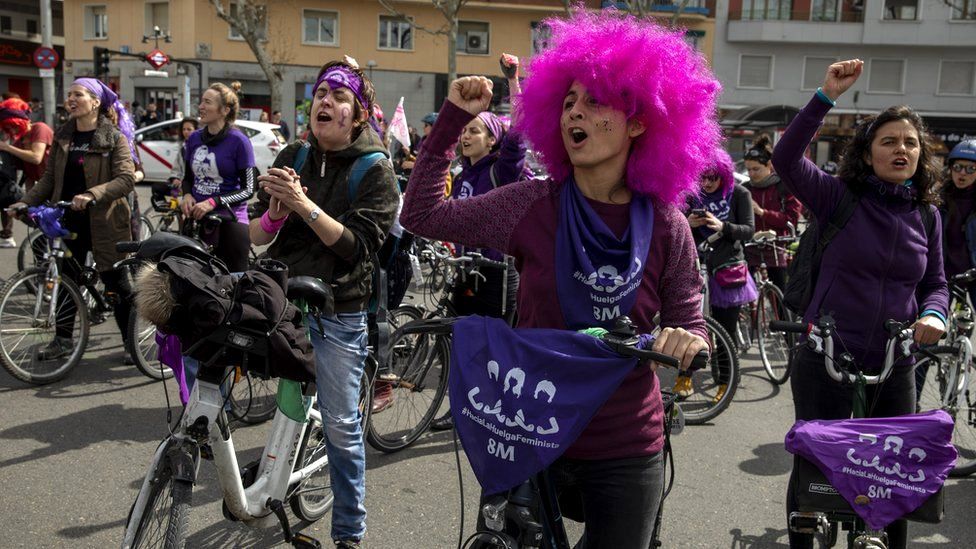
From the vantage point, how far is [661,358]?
2082mm

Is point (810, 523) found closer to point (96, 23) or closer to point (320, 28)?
point (320, 28)

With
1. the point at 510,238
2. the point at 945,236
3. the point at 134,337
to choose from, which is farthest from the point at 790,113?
the point at 510,238

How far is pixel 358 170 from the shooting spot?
3432 mm

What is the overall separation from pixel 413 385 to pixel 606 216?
2.88m

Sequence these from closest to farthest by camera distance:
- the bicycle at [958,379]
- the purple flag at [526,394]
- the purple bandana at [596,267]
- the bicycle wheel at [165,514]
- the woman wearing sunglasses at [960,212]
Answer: the purple flag at [526,394] → the purple bandana at [596,267] → the bicycle wheel at [165,514] → the bicycle at [958,379] → the woman wearing sunglasses at [960,212]

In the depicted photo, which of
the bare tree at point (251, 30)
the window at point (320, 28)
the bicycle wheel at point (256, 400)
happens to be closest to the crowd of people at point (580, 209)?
the bicycle wheel at point (256, 400)

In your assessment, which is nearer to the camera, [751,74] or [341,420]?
[341,420]

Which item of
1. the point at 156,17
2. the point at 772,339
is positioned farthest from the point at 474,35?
the point at 772,339

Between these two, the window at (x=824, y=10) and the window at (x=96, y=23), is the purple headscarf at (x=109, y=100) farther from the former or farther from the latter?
the window at (x=824, y=10)

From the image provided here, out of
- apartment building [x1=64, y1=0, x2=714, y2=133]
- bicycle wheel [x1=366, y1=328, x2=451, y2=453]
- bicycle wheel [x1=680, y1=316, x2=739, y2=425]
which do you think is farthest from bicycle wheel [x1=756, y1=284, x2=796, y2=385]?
apartment building [x1=64, y1=0, x2=714, y2=133]

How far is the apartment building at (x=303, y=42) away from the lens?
123ft

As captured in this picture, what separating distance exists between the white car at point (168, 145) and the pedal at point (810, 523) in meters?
18.4

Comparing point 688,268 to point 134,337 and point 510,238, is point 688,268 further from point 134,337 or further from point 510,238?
point 134,337

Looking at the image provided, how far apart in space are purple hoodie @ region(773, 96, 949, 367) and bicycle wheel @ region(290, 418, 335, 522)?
2.15 metres
